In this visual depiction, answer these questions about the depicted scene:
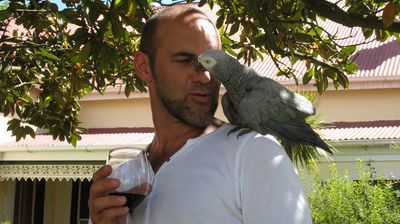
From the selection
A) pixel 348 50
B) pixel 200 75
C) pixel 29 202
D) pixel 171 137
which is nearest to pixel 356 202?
pixel 348 50

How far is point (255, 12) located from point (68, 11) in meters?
1.34

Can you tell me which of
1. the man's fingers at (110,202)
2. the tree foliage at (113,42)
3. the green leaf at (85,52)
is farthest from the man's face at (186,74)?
the green leaf at (85,52)

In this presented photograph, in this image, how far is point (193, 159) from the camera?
1.78 meters

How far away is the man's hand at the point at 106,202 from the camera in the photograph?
164 centimetres

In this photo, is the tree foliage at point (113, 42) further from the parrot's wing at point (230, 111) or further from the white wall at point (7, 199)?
the white wall at point (7, 199)

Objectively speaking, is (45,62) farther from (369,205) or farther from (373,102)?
(373,102)

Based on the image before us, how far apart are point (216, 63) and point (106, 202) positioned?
719 mm

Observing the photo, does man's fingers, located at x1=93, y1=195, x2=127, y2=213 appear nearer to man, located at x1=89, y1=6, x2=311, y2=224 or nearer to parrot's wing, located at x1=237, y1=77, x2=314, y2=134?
man, located at x1=89, y1=6, x2=311, y2=224

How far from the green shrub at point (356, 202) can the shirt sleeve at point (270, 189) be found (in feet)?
19.6

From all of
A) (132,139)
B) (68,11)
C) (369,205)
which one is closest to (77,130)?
(68,11)

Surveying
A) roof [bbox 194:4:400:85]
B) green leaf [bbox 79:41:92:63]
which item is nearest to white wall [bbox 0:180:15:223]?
roof [bbox 194:4:400:85]

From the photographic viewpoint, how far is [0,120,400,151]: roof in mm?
9461

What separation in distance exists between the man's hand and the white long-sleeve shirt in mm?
124

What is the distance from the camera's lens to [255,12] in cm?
282
